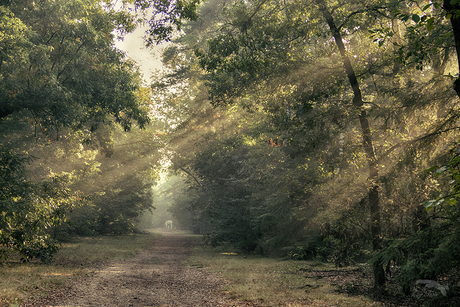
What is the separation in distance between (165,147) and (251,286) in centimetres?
2488

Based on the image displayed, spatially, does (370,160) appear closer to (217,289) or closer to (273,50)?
(273,50)

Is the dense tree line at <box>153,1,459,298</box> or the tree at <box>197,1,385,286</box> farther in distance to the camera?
the tree at <box>197,1,385,286</box>

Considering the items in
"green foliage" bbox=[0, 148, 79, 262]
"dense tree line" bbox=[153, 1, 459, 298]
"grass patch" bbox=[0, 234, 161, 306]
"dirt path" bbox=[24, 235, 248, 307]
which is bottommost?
"dirt path" bbox=[24, 235, 248, 307]

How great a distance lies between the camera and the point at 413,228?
7969 millimetres

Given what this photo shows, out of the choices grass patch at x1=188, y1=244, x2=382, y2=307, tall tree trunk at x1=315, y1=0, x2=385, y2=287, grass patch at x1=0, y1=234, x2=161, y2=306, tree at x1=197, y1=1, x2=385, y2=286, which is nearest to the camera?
grass patch at x1=0, y1=234, x2=161, y2=306

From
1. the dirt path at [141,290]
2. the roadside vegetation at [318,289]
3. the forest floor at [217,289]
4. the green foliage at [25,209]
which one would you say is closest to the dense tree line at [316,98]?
the green foliage at [25,209]

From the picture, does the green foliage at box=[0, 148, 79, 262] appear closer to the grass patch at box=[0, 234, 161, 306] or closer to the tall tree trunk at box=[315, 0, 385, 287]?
the grass patch at box=[0, 234, 161, 306]

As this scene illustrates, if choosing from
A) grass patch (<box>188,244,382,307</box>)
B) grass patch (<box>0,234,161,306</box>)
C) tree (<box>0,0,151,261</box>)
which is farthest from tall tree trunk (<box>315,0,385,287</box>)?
grass patch (<box>0,234,161,306</box>)

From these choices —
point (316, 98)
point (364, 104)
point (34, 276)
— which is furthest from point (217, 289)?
point (364, 104)

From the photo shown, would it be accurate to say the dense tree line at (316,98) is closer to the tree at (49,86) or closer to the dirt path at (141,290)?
the tree at (49,86)

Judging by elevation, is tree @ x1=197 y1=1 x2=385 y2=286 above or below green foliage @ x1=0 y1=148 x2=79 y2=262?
above

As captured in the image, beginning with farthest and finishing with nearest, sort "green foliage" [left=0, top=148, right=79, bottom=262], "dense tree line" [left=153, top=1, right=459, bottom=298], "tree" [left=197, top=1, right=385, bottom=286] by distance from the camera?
"tree" [left=197, top=1, right=385, bottom=286] < "green foliage" [left=0, top=148, right=79, bottom=262] < "dense tree line" [left=153, top=1, right=459, bottom=298]

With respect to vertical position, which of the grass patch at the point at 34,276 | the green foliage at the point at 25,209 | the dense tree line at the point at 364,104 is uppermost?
the dense tree line at the point at 364,104

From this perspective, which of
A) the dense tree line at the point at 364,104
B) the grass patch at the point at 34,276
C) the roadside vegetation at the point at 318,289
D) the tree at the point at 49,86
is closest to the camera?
the grass patch at the point at 34,276
